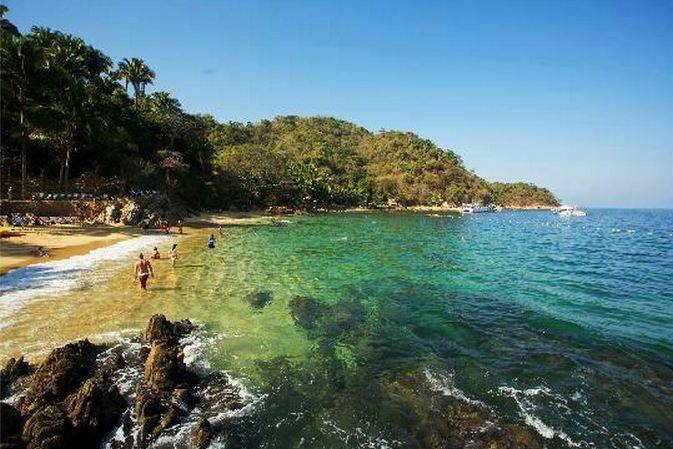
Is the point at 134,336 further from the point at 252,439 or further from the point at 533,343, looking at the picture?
the point at 533,343

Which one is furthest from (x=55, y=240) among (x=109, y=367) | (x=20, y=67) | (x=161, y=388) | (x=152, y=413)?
(x=152, y=413)

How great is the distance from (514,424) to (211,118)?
136 metres

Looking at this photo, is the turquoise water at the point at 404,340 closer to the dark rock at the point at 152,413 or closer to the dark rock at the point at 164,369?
the dark rock at the point at 164,369

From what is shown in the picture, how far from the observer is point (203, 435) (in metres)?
9.72

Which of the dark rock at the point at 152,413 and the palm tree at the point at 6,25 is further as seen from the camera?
the palm tree at the point at 6,25

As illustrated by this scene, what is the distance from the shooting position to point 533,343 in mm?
16750

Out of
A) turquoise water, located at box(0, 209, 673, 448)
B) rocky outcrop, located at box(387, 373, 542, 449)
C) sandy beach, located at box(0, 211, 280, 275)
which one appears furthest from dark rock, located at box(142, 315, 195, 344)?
sandy beach, located at box(0, 211, 280, 275)

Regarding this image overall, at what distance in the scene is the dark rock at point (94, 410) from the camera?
31.6 ft

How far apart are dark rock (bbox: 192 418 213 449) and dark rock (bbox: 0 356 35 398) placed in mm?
5729

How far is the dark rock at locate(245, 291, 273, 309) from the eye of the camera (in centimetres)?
2081

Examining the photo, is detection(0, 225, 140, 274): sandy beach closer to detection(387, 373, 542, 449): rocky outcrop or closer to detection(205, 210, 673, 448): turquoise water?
detection(205, 210, 673, 448): turquoise water

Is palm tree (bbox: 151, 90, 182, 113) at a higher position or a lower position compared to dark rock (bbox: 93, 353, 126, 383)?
higher

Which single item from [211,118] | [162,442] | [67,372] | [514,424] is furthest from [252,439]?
[211,118]

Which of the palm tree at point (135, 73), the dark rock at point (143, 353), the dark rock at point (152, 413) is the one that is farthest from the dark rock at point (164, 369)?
the palm tree at point (135, 73)
